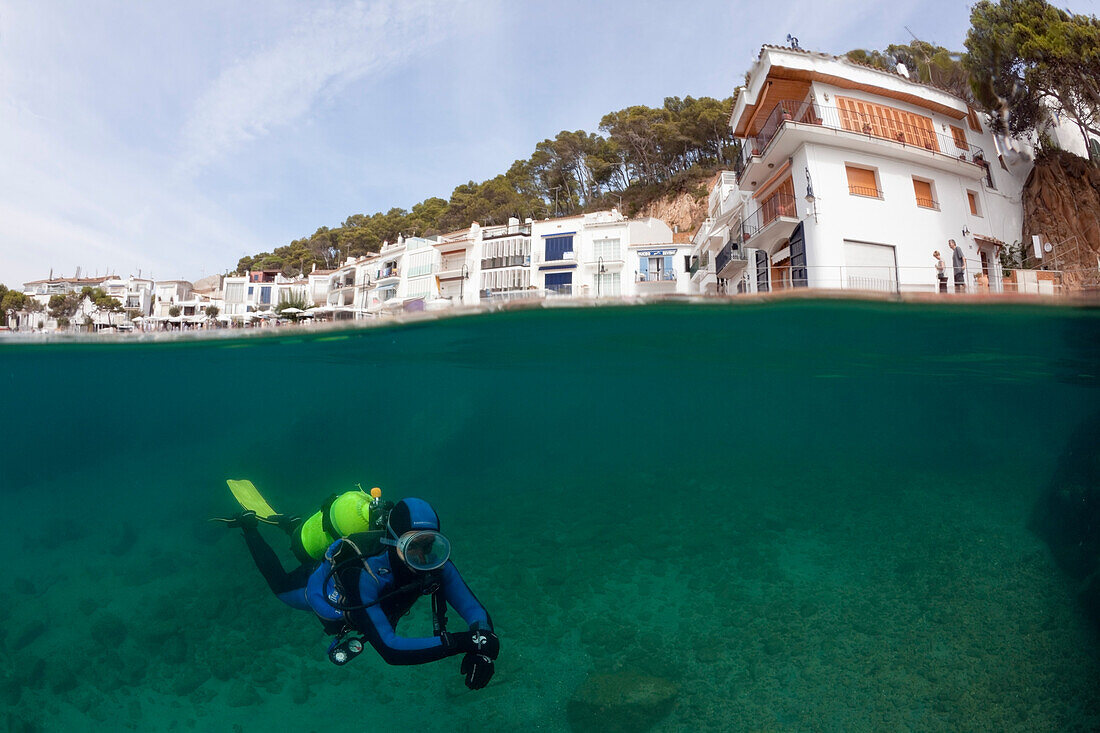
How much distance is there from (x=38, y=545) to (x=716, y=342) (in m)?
18.6

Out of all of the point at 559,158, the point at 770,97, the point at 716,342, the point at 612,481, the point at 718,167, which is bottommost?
the point at 612,481

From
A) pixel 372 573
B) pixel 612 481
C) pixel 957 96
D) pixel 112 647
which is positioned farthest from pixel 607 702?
pixel 957 96

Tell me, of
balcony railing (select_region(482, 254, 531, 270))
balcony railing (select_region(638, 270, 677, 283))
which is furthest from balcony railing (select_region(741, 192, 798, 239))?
balcony railing (select_region(482, 254, 531, 270))

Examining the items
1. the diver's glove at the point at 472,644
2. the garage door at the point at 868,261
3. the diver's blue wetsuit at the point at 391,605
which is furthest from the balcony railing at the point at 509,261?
the diver's glove at the point at 472,644

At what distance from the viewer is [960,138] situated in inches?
904

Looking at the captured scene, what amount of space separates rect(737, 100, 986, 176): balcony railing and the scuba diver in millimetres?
20044

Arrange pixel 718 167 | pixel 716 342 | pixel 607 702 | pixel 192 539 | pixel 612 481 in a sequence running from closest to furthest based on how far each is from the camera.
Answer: pixel 607 702 → pixel 716 342 → pixel 192 539 → pixel 612 481 → pixel 718 167

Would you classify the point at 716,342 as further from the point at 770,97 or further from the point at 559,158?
the point at 559,158

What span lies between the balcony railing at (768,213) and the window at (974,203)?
24.4 feet

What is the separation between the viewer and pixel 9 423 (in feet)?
64.7

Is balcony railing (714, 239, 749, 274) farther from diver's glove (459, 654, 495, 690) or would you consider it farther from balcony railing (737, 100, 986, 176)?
diver's glove (459, 654, 495, 690)

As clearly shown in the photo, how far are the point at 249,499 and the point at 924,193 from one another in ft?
79.6

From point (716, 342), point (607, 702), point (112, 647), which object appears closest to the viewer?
point (607, 702)

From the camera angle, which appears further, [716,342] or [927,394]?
[927,394]
